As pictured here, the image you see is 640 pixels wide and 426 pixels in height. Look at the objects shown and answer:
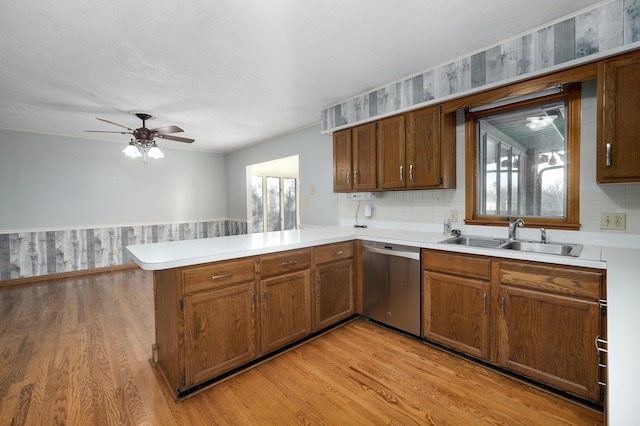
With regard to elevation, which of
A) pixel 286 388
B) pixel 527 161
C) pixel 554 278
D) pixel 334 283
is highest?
pixel 527 161

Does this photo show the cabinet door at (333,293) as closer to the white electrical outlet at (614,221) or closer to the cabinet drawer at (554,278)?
the cabinet drawer at (554,278)

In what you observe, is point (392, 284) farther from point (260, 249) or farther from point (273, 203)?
point (273, 203)

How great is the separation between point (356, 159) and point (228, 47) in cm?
164

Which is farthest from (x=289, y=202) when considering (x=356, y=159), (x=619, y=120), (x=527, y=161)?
(x=619, y=120)

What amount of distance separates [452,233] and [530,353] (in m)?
1.08

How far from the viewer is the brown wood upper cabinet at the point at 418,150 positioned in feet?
8.34

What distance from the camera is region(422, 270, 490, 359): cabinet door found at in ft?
6.76

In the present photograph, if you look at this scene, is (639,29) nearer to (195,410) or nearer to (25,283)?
(195,410)

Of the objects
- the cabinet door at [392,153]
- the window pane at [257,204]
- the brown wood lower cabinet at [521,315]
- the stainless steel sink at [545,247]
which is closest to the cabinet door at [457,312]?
the brown wood lower cabinet at [521,315]

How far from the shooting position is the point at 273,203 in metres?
6.69

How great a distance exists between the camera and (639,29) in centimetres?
161

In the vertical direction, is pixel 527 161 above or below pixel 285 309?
above

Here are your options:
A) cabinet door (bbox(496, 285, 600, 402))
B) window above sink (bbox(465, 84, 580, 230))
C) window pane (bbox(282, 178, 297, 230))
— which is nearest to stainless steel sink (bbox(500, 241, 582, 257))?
window above sink (bbox(465, 84, 580, 230))

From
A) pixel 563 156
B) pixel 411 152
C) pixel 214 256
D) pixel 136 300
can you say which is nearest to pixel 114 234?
pixel 136 300
